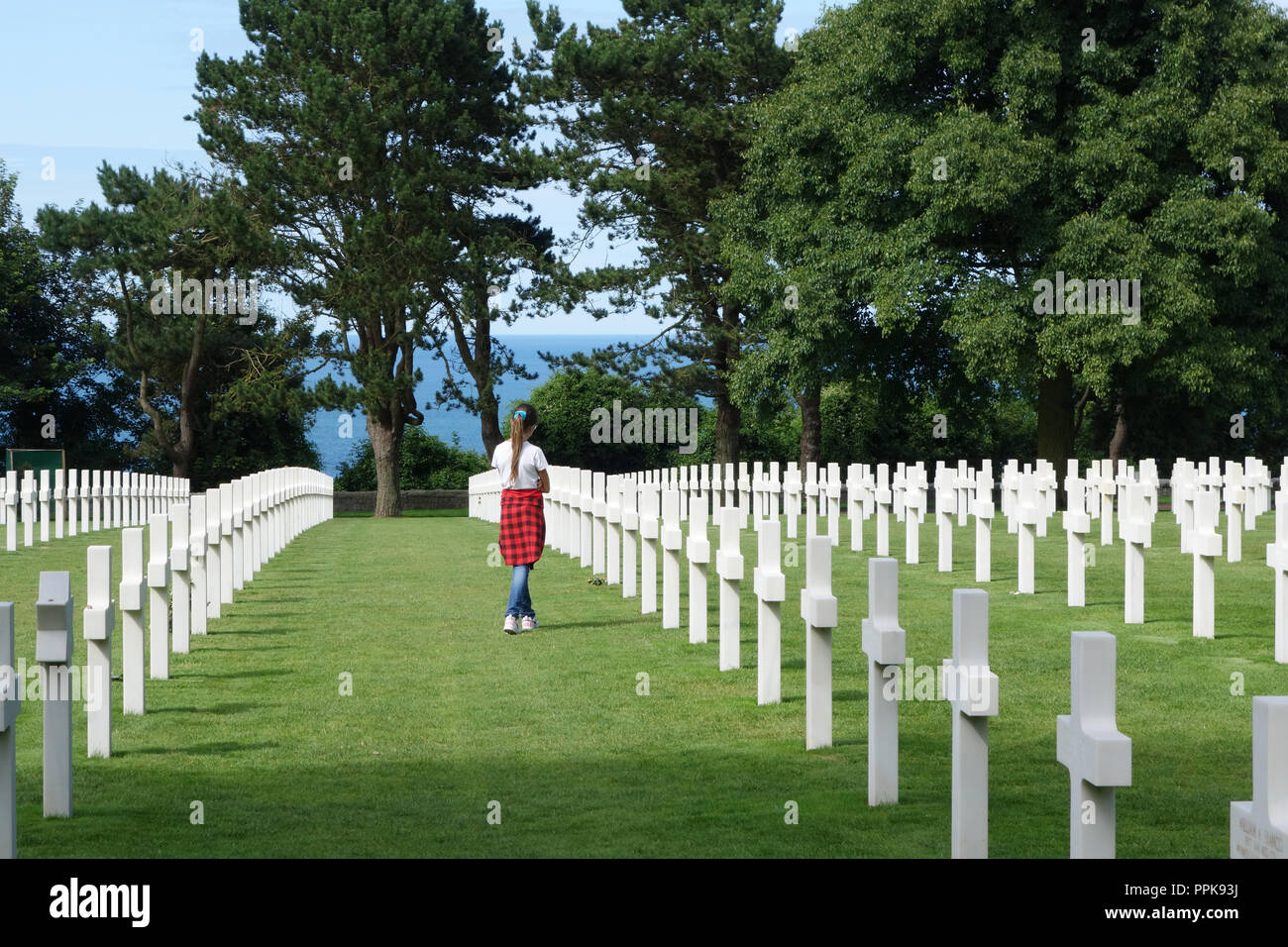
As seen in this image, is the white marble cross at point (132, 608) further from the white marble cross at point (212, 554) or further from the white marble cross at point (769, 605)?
the white marble cross at point (212, 554)

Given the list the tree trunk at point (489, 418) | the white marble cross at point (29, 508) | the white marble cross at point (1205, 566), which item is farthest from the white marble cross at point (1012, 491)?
the tree trunk at point (489, 418)

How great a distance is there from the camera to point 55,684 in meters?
6.70

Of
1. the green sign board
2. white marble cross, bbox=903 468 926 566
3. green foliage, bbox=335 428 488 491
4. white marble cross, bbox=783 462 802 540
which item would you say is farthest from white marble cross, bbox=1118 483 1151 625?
green foliage, bbox=335 428 488 491

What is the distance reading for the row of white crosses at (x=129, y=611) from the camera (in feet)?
21.8

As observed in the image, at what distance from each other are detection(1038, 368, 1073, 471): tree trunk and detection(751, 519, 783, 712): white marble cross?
26463mm

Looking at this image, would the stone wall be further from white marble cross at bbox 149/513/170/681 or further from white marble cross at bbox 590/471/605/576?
white marble cross at bbox 149/513/170/681

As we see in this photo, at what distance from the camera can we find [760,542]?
9266 mm

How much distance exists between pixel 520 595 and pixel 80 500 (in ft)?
75.0

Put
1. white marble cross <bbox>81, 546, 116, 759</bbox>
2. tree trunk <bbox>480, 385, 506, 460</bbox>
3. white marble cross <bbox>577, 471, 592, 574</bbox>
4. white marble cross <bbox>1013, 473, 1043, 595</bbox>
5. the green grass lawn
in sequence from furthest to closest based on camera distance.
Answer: tree trunk <bbox>480, 385, 506, 460</bbox>
white marble cross <bbox>577, 471, 592, 574</bbox>
white marble cross <bbox>1013, 473, 1043, 595</bbox>
white marble cross <bbox>81, 546, 116, 759</bbox>
the green grass lawn

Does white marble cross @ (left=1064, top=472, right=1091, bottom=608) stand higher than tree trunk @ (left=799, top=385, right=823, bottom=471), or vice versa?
tree trunk @ (left=799, top=385, right=823, bottom=471)

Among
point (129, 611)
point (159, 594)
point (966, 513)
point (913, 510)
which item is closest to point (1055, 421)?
point (966, 513)

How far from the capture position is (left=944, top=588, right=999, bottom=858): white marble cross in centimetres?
522

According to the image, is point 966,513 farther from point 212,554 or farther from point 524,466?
point 212,554

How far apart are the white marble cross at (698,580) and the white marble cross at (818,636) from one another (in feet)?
13.4
